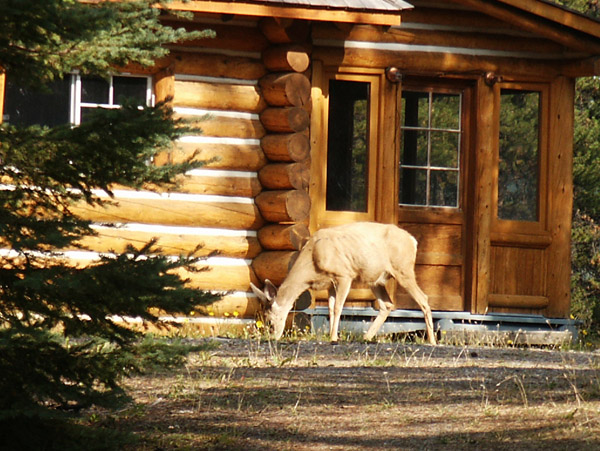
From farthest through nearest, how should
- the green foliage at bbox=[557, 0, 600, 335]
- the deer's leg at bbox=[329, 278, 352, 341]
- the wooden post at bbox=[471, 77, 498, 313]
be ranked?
1. the green foliage at bbox=[557, 0, 600, 335]
2. the wooden post at bbox=[471, 77, 498, 313]
3. the deer's leg at bbox=[329, 278, 352, 341]

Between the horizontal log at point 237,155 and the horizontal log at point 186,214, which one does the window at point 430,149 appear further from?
the horizontal log at point 186,214

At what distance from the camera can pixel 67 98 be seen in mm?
12484

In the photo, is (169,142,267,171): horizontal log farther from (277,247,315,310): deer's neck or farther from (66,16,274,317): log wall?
(277,247,315,310): deer's neck

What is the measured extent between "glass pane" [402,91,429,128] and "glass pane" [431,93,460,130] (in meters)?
0.11

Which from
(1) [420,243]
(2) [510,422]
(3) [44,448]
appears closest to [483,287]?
(1) [420,243]

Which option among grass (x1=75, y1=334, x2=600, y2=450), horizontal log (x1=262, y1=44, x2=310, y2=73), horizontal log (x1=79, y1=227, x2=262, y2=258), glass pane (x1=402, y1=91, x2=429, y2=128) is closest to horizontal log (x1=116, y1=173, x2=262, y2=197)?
horizontal log (x1=79, y1=227, x2=262, y2=258)

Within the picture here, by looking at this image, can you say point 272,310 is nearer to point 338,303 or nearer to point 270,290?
point 270,290

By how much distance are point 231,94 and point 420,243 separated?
10.1 feet

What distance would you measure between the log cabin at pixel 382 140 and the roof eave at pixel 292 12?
22mm

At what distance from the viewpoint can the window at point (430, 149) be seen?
1372cm

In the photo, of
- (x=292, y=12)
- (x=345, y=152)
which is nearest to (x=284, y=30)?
(x=292, y=12)

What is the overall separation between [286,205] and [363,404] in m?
5.64

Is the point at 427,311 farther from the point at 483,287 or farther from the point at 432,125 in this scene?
the point at 432,125

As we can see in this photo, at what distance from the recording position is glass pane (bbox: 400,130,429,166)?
13727 mm
